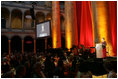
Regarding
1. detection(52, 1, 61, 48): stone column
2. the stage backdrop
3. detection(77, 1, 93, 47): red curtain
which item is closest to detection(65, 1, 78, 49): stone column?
detection(77, 1, 93, 47): red curtain

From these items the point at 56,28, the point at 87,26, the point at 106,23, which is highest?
the point at 56,28

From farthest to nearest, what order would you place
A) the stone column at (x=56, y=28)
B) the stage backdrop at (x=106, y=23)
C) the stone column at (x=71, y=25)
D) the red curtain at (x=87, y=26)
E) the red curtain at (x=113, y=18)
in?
the stone column at (x=56, y=28), the stone column at (x=71, y=25), the red curtain at (x=87, y=26), the red curtain at (x=113, y=18), the stage backdrop at (x=106, y=23)

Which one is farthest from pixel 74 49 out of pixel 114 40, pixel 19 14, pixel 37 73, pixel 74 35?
pixel 19 14

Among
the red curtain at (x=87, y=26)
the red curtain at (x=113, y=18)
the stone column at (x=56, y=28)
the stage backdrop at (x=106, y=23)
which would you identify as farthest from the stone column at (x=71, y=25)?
the red curtain at (x=113, y=18)

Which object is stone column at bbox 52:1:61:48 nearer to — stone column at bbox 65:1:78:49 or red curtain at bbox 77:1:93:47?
stone column at bbox 65:1:78:49

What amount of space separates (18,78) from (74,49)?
23.8ft

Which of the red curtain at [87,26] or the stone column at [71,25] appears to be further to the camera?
the stone column at [71,25]

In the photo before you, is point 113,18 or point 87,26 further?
point 87,26

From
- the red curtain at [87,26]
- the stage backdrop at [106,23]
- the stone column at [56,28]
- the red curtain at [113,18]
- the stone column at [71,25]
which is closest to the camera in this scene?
the stage backdrop at [106,23]

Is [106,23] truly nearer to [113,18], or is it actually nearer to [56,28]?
[113,18]

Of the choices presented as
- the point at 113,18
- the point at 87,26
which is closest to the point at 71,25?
the point at 87,26

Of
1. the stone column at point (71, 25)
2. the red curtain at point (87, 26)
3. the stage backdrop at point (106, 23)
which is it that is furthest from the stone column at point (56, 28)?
the stage backdrop at point (106, 23)

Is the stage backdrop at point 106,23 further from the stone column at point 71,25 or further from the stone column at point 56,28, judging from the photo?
the stone column at point 56,28

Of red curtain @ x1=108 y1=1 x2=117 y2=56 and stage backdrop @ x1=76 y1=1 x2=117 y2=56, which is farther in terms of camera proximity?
red curtain @ x1=108 y1=1 x2=117 y2=56
